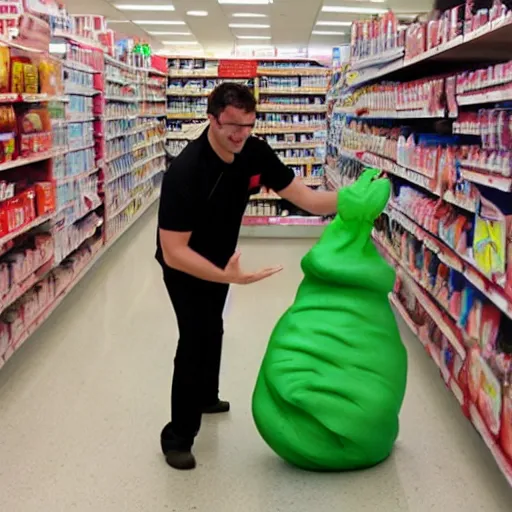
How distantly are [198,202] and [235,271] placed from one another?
34cm

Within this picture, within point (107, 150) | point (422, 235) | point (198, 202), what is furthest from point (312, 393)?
point (107, 150)

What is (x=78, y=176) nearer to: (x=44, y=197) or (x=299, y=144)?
(x=44, y=197)

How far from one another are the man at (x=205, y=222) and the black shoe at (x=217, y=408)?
0.46m

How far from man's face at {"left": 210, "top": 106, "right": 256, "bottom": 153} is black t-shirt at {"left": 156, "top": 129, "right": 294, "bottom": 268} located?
0.35 feet

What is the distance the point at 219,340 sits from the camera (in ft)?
10.8

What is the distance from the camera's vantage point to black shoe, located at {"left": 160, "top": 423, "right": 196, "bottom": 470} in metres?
2.92

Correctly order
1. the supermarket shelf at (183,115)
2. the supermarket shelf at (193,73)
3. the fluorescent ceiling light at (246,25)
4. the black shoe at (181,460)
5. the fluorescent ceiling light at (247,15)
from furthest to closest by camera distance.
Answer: the fluorescent ceiling light at (246,25)
the fluorescent ceiling light at (247,15)
the supermarket shelf at (183,115)
the supermarket shelf at (193,73)
the black shoe at (181,460)

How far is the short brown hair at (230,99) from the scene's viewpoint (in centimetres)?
256

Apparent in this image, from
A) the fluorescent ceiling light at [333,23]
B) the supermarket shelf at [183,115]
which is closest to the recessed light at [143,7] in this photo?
the fluorescent ceiling light at [333,23]

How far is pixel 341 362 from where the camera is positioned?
2740 mm

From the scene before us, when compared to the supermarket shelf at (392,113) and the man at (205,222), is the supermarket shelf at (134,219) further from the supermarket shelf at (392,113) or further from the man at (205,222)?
the man at (205,222)

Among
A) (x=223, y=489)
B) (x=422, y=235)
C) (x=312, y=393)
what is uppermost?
(x=422, y=235)

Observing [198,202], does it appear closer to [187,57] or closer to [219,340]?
[219,340]

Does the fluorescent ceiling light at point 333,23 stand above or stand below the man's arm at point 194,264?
above
